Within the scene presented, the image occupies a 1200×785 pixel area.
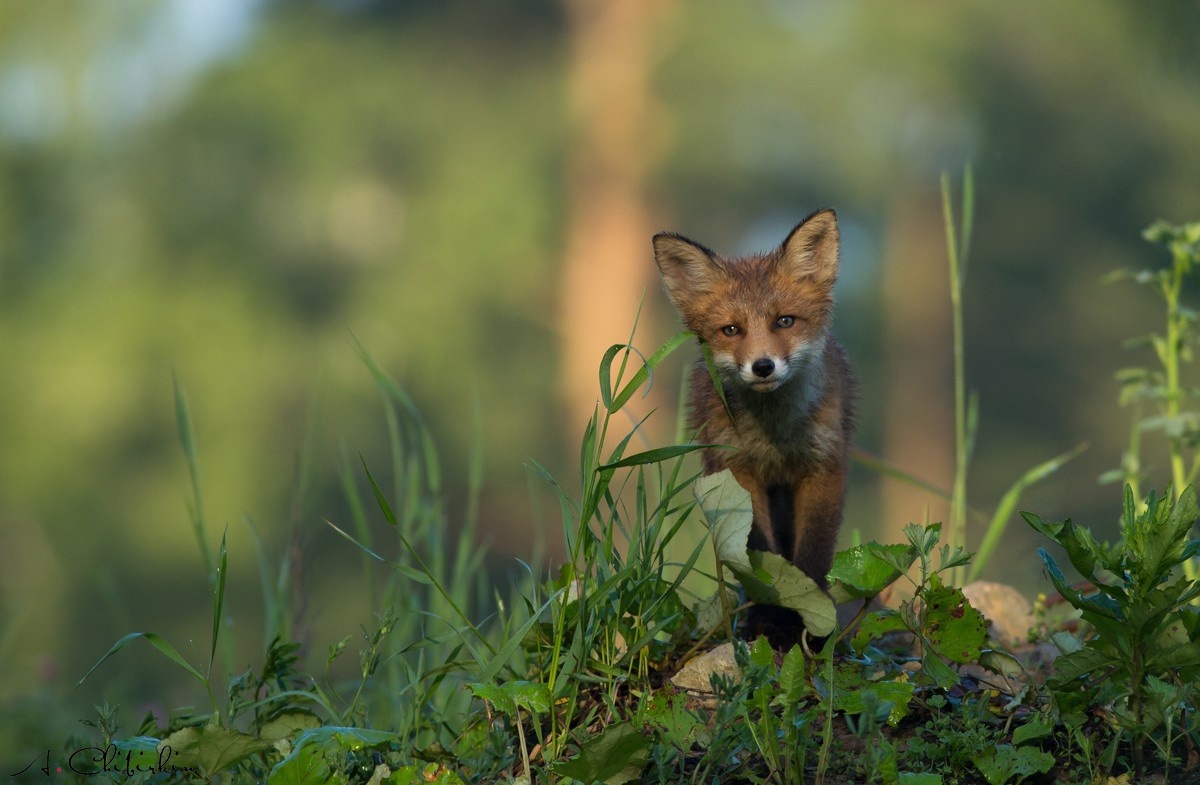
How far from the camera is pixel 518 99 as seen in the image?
70.1 feet

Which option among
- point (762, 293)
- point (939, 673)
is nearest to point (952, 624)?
point (939, 673)

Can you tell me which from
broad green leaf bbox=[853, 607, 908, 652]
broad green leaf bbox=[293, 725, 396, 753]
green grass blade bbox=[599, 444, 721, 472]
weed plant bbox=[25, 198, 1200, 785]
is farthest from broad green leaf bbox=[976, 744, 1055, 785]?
broad green leaf bbox=[293, 725, 396, 753]

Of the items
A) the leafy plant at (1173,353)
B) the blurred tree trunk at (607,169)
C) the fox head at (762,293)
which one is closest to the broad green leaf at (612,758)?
the fox head at (762,293)

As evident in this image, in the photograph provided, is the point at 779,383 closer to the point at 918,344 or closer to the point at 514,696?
the point at 514,696

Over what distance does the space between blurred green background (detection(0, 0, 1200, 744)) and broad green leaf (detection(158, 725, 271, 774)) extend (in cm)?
1548

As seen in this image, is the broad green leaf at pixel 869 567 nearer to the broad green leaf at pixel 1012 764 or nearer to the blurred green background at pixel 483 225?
the broad green leaf at pixel 1012 764

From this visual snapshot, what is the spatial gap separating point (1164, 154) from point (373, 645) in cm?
2116

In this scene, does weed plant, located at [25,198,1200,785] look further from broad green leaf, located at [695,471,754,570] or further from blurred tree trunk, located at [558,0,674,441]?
blurred tree trunk, located at [558,0,674,441]

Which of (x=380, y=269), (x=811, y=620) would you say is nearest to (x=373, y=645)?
(x=811, y=620)

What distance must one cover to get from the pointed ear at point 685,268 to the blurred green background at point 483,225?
13.9 metres

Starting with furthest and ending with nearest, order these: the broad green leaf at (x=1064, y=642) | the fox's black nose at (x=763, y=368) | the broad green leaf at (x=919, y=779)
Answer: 1. the fox's black nose at (x=763, y=368)
2. the broad green leaf at (x=1064, y=642)
3. the broad green leaf at (x=919, y=779)

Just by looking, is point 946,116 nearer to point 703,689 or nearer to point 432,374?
Answer: point 432,374

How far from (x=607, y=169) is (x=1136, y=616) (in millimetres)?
17819

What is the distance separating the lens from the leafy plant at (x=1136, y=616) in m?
2.48
